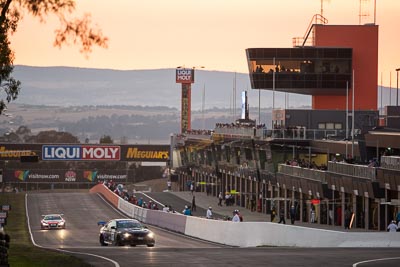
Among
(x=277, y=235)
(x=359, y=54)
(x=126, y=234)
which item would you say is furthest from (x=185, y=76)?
(x=277, y=235)

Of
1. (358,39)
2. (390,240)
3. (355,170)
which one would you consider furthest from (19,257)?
(358,39)

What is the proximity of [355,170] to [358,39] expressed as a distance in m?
57.0

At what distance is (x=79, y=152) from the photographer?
164m

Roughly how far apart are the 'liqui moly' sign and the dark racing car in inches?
4320

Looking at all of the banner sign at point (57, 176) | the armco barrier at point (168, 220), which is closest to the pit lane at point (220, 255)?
the armco barrier at point (168, 220)

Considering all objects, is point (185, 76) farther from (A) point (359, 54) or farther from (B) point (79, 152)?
(A) point (359, 54)

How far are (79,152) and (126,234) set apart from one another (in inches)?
4470

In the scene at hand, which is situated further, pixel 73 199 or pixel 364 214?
pixel 73 199

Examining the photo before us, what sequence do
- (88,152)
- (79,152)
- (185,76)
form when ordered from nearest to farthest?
(79,152) → (88,152) → (185,76)

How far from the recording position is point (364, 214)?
64.1m

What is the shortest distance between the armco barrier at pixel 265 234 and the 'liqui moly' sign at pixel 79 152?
87.5m

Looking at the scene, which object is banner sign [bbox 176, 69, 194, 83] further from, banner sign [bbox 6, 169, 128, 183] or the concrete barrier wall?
the concrete barrier wall

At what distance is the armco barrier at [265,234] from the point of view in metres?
44.9

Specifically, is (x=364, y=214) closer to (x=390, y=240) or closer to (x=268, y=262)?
(x=390, y=240)
